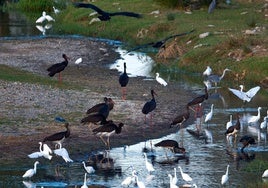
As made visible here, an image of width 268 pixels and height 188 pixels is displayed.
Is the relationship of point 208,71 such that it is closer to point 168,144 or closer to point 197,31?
point 197,31

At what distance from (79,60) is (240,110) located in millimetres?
10364

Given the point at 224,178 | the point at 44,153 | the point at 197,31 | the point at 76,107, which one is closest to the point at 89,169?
the point at 44,153

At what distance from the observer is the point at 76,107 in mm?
22703

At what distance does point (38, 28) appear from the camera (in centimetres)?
4762

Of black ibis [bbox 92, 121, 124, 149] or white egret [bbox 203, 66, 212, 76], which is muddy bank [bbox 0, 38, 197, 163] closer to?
black ibis [bbox 92, 121, 124, 149]

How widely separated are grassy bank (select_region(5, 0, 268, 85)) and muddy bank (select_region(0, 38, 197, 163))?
8.96ft

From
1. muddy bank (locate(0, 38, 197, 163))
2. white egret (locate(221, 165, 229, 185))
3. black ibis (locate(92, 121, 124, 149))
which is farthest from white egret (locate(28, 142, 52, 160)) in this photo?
white egret (locate(221, 165, 229, 185))

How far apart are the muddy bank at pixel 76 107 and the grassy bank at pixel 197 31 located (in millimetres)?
2730

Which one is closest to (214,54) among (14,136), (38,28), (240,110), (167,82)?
(167,82)

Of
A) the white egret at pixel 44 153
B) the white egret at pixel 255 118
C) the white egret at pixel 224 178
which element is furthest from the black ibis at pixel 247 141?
the white egret at pixel 44 153

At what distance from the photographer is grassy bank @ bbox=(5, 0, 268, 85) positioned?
30609 millimetres

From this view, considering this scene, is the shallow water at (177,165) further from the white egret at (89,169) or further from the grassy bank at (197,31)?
the grassy bank at (197,31)

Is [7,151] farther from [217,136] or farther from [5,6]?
[5,6]

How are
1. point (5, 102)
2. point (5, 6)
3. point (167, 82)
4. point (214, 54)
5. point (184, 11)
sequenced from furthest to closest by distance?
point (5, 6) < point (184, 11) < point (214, 54) < point (167, 82) < point (5, 102)
